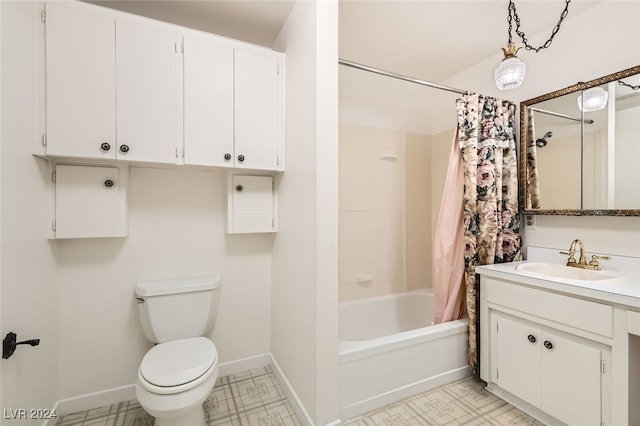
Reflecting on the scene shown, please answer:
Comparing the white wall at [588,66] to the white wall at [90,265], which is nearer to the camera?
→ the white wall at [90,265]

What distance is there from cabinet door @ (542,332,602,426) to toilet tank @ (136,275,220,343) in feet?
6.49

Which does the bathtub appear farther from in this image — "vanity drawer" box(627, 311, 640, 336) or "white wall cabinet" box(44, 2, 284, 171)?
"white wall cabinet" box(44, 2, 284, 171)

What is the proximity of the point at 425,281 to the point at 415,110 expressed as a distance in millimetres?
1759

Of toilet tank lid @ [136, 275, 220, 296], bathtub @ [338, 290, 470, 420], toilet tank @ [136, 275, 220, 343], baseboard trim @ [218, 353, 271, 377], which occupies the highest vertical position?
toilet tank lid @ [136, 275, 220, 296]

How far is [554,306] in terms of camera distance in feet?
4.80

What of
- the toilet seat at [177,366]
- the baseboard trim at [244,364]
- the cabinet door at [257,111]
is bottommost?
the baseboard trim at [244,364]

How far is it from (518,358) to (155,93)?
261 centimetres

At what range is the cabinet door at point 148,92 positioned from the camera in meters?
1.50

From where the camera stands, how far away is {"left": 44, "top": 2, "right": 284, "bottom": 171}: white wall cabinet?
1396 millimetres

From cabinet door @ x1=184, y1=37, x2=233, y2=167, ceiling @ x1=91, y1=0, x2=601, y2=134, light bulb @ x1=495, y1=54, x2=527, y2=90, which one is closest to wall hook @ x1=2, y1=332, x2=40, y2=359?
cabinet door @ x1=184, y1=37, x2=233, y2=167

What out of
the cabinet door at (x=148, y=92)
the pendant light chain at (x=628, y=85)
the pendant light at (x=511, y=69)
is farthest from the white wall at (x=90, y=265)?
the pendant light chain at (x=628, y=85)

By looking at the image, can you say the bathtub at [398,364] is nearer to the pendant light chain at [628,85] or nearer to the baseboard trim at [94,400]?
the baseboard trim at [94,400]

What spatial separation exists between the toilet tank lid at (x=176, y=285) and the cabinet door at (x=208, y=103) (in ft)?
2.51

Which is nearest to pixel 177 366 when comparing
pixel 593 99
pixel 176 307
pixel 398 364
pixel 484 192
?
pixel 176 307
